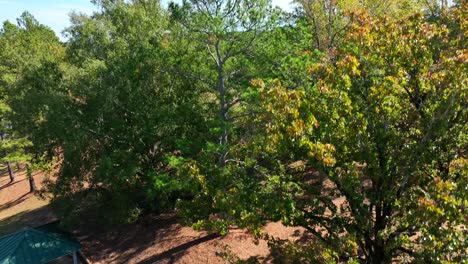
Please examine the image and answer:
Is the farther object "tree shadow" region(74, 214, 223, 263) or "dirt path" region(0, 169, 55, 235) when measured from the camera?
"dirt path" region(0, 169, 55, 235)

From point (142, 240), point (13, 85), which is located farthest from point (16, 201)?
point (142, 240)

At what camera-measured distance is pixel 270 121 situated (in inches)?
351

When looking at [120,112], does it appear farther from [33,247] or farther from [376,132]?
[376,132]

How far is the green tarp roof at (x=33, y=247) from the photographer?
47.4 feet

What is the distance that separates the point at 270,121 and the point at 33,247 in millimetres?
12013

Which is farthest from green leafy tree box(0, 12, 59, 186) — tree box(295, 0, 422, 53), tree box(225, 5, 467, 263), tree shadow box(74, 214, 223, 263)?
tree box(225, 5, 467, 263)

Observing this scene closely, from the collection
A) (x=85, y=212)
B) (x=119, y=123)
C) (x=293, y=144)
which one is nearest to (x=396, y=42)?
(x=293, y=144)

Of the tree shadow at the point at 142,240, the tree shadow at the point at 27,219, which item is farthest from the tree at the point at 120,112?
the tree shadow at the point at 27,219

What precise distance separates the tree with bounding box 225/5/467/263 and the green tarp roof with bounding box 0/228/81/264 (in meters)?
10.3

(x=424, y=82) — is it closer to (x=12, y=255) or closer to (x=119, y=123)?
(x=119, y=123)

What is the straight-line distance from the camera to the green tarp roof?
569 inches

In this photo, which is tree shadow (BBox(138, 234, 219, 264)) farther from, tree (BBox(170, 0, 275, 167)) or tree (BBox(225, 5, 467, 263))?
tree (BBox(225, 5, 467, 263))

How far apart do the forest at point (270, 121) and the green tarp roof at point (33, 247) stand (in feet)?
9.23

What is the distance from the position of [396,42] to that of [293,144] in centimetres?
353
